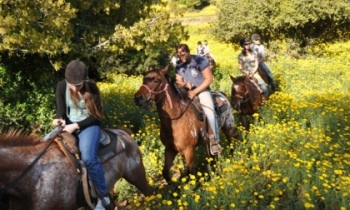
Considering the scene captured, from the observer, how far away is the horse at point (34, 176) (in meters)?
4.18

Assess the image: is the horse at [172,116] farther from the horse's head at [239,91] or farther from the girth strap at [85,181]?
the horse's head at [239,91]

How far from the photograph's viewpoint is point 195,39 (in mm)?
41375

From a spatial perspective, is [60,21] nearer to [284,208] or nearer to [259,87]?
[284,208]

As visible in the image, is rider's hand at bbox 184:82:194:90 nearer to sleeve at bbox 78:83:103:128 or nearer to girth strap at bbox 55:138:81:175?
sleeve at bbox 78:83:103:128

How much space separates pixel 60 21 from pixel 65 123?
2.25 metres

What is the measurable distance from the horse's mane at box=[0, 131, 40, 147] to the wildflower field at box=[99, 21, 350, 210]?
1.85 metres

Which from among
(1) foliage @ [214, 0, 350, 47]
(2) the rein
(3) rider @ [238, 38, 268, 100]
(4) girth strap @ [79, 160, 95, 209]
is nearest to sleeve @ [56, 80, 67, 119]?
(2) the rein

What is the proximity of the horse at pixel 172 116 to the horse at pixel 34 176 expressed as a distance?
5.61 feet

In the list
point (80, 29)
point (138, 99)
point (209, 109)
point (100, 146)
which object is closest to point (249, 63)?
point (209, 109)

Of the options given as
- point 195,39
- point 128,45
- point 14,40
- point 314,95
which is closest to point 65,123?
point 14,40

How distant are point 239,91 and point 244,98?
0.76 feet

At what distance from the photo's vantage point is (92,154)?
4.77 metres

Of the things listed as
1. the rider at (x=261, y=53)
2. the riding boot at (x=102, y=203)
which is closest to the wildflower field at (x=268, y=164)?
the riding boot at (x=102, y=203)

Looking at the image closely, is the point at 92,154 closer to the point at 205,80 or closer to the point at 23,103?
the point at 205,80
